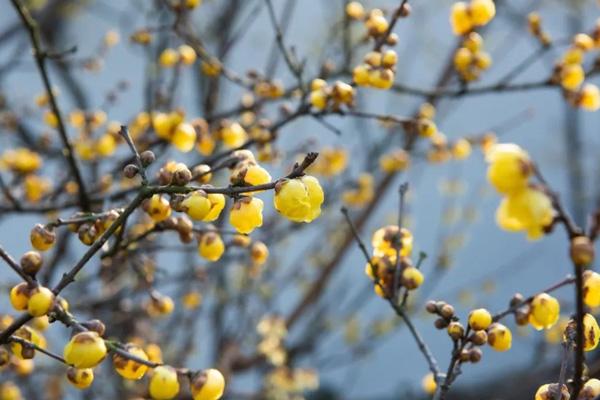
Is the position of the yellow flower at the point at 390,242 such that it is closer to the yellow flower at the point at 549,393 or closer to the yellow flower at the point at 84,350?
the yellow flower at the point at 549,393

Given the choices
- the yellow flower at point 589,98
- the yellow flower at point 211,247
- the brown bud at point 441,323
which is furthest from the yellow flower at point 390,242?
the yellow flower at point 589,98

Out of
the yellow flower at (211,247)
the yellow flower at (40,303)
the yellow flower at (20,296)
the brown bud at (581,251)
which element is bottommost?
the brown bud at (581,251)

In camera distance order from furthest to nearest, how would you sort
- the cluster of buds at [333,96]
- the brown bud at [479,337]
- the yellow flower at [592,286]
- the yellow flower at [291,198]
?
the cluster of buds at [333,96] → the brown bud at [479,337] → the yellow flower at [592,286] → the yellow flower at [291,198]

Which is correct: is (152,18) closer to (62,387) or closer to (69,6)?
(69,6)

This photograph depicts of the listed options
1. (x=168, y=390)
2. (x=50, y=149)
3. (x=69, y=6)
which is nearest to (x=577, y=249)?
(x=168, y=390)

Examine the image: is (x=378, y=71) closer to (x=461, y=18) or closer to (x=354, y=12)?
(x=461, y=18)

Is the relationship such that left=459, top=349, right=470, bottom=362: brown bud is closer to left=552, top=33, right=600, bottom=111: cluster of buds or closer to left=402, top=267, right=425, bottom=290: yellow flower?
left=402, top=267, right=425, bottom=290: yellow flower
